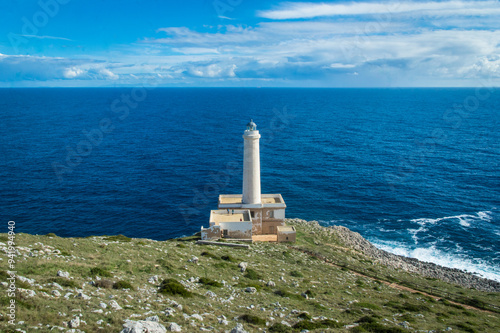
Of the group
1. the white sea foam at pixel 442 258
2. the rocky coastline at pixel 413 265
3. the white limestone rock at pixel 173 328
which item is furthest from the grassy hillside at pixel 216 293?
the white sea foam at pixel 442 258

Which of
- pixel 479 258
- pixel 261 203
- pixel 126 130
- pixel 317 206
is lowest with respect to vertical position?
pixel 479 258

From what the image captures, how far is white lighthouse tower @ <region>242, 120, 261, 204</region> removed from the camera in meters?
46.4

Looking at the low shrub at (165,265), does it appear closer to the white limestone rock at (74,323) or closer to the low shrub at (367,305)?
the white limestone rock at (74,323)

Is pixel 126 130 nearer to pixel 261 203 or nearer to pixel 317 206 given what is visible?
pixel 317 206

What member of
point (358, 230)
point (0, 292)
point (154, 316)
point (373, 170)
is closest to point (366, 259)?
point (358, 230)

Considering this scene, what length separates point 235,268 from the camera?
31.3m

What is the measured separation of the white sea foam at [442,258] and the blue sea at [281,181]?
272 millimetres

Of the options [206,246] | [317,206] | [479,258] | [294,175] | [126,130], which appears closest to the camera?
[206,246]

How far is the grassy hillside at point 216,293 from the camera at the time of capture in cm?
1773

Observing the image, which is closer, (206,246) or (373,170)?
(206,246)

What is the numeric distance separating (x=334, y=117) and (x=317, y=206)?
129 metres

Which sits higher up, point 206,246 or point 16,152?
point 16,152

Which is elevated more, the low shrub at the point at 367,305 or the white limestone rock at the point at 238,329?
the white limestone rock at the point at 238,329

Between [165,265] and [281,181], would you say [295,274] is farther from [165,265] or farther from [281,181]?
[281,181]
